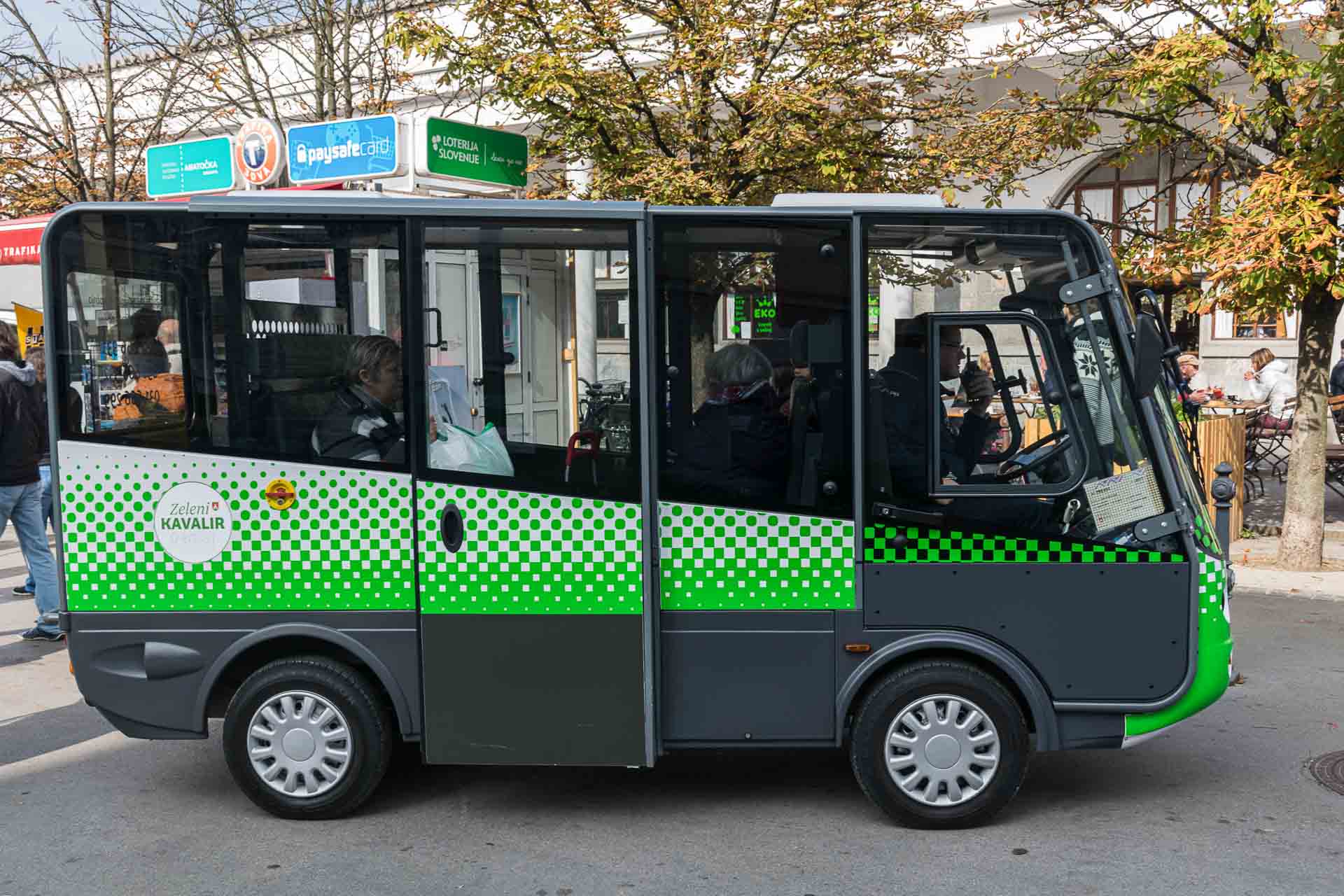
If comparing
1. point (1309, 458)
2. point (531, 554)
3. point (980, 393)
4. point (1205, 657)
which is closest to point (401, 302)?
point (531, 554)

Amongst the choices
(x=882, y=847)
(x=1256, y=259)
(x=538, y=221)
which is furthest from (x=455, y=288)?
(x=1256, y=259)

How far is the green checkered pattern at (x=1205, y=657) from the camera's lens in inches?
189

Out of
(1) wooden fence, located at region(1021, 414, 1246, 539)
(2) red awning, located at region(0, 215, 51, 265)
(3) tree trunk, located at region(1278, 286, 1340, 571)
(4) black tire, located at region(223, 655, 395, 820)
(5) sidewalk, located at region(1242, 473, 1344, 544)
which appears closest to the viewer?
(4) black tire, located at region(223, 655, 395, 820)

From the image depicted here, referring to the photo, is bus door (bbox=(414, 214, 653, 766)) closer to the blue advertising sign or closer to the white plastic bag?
the white plastic bag

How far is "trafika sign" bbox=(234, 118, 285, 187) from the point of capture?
456 inches

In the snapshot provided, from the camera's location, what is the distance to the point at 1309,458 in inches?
424

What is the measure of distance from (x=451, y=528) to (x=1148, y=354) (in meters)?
2.62

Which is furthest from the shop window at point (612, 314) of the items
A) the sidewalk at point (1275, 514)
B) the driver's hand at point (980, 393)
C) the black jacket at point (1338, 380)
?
the black jacket at point (1338, 380)

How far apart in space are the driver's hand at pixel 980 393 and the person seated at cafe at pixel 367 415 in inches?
84.7

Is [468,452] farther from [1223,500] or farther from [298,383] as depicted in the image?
A: [1223,500]

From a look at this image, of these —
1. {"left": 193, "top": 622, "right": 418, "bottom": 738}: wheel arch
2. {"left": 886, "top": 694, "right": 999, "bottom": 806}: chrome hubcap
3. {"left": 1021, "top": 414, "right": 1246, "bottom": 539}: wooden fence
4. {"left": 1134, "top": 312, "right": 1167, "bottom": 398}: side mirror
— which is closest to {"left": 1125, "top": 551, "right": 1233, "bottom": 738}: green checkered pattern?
{"left": 886, "top": 694, "right": 999, "bottom": 806}: chrome hubcap

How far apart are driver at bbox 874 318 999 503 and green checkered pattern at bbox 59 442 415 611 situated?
1.84 meters

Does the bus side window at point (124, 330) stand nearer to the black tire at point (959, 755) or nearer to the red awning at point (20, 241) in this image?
the black tire at point (959, 755)

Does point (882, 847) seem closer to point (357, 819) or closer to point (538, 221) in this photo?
point (357, 819)
